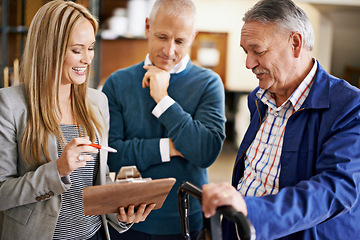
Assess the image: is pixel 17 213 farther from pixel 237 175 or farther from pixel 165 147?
pixel 237 175

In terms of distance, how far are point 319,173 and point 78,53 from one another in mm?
986

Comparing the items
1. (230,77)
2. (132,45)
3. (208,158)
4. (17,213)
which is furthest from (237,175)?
(230,77)

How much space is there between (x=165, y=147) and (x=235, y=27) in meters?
5.12

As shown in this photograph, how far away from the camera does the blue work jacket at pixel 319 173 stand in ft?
3.82

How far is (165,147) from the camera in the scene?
1890 mm

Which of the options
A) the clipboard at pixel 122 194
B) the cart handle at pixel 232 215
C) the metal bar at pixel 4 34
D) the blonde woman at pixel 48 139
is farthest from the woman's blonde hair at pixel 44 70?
the metal bar at pixel 4 34

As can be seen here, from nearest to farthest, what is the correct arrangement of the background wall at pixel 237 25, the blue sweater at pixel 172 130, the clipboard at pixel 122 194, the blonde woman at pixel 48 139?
the clipboard at pixel 122 194 → the blonde woman at pixel 48 139 → the blue sweater at pixel 172 130 → the background wall at pixel 237 25

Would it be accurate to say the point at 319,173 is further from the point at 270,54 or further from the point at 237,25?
the point at 237,25

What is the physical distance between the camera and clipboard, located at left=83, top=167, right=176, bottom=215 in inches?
53.9

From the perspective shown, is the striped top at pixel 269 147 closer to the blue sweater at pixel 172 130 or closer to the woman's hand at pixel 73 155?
the blue sweater at pixel 172 130

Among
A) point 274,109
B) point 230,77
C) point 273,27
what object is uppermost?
point 273,27

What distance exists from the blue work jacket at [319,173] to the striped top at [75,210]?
0.77 metres

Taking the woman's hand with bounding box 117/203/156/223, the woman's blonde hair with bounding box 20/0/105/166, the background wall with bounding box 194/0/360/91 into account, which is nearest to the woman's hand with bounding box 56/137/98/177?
the woman's blonde hair with bounding box 20/0/105/166

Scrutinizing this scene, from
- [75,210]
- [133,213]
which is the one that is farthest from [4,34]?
[133,213]
